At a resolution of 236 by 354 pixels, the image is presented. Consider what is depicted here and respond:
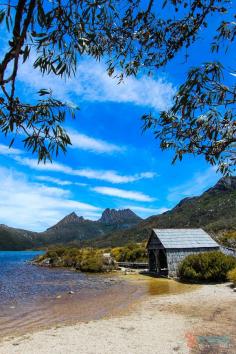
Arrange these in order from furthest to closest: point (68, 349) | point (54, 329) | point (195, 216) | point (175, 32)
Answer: point (195, 216) < point (54, 329) < point (68, 349) < point (175, 32)

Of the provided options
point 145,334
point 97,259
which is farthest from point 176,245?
point 145,334

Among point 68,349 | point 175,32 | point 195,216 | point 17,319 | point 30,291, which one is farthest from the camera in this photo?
point 195,216

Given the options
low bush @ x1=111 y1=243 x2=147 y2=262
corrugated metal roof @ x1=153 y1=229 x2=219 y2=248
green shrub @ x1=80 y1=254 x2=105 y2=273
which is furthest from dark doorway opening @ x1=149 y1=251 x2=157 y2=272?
low bush @ x1=111 y1=243 x2=147 y2=262

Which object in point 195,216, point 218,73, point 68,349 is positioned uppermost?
point 195,216

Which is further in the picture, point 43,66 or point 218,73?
point 218,73

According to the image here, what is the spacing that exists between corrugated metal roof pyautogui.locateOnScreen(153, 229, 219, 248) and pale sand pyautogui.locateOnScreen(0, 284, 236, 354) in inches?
590

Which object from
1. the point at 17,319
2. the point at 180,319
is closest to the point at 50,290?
the point at 17,319

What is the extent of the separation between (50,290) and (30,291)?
135 centimetres

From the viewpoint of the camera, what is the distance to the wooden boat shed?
2980cm

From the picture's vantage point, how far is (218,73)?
5598 millimetres

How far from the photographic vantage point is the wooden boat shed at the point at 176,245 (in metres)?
29.8

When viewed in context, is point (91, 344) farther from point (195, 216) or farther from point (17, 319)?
point (195, 216)

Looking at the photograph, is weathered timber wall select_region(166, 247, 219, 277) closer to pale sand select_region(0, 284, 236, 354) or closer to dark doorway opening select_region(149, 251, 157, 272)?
dark doorway opening select_region(149, 251, 157, 272)

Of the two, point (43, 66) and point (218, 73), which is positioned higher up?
point (218, 73)
